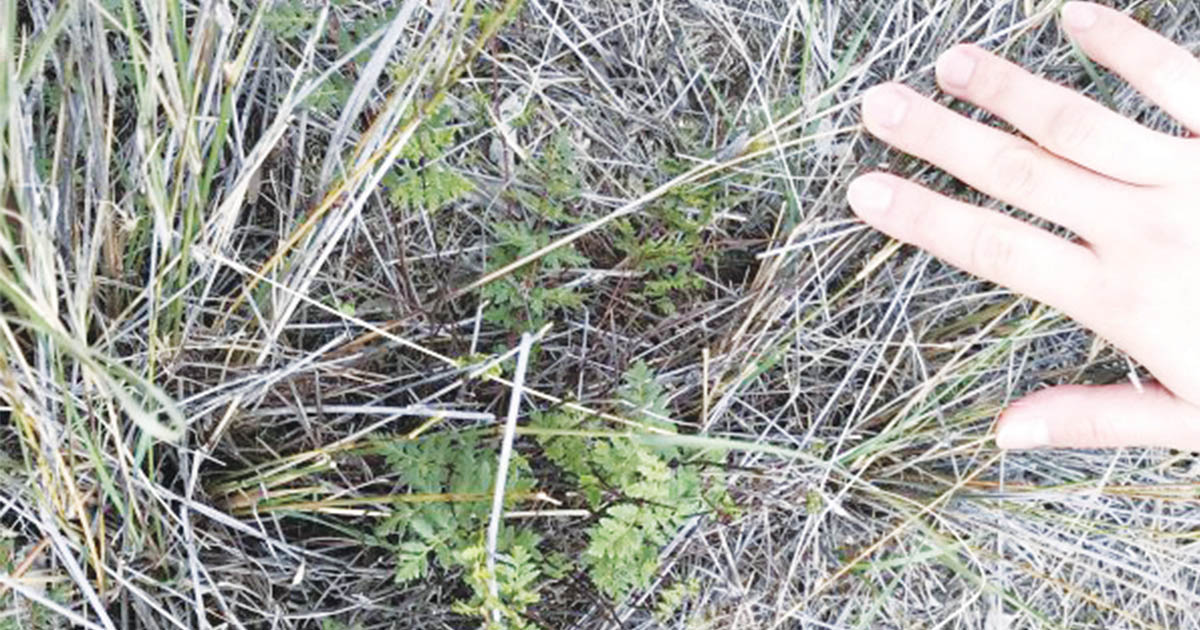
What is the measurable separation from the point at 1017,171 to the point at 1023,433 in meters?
0.43

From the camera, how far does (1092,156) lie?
1.71m

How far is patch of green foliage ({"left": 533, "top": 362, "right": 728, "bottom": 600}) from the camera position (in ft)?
4.96

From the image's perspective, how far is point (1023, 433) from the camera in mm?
1811

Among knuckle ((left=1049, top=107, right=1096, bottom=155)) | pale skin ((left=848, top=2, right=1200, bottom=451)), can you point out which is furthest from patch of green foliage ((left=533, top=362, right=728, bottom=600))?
knuckle ((left=1049, top=107, right=1096, bottom=155))

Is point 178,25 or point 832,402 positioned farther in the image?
point 832,402

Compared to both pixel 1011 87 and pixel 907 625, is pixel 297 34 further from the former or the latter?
pixel 907 625

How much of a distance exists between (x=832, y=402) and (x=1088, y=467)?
20.4 inches

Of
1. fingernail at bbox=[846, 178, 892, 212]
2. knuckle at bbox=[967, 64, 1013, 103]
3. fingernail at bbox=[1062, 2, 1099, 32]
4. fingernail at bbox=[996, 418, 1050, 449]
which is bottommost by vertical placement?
fingernail at bbox=[996, 418, 1050, 449]

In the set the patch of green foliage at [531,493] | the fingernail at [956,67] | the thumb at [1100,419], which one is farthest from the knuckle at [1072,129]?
the patch of green foliage at [531,493]

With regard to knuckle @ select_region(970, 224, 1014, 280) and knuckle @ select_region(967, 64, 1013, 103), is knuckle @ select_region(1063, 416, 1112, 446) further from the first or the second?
knuckle @ select_region(967, 64, 1013, 103)

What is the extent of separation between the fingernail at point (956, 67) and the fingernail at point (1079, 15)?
6.8 inches

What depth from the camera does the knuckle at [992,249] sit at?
5.61 feet

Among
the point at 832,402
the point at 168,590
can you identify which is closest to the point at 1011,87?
the point at 832,402

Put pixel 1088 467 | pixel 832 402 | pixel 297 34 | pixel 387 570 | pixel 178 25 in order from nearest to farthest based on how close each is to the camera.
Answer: pixel 178 25 < pixel 297 34 < pixel 387 570 < pixel 832 402 < pixel 1088 467
